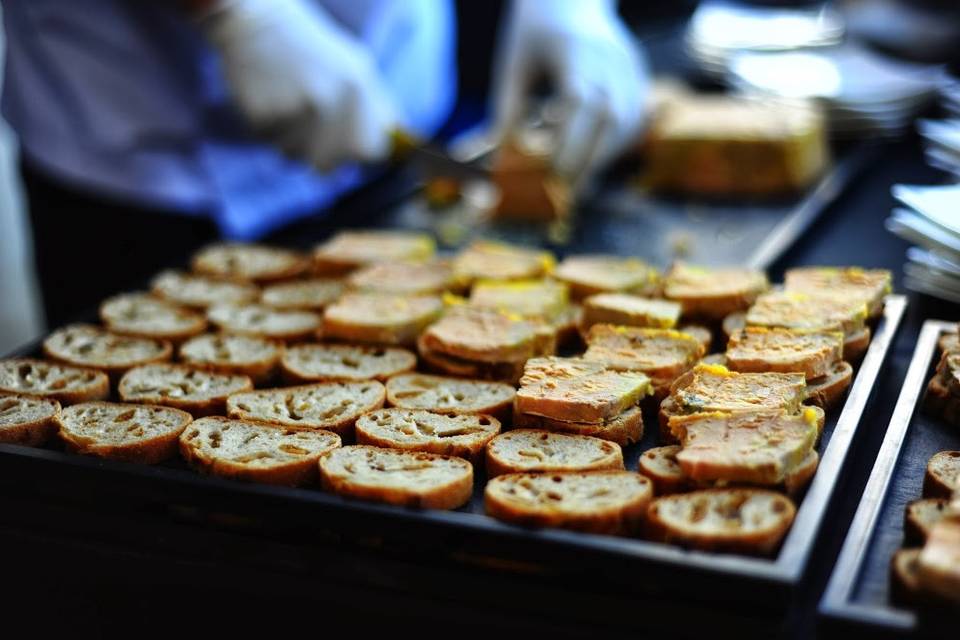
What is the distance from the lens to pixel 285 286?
3318 millimetres

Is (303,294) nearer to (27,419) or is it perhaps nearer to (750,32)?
(27,419)

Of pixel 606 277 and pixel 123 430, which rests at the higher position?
pixel 606 277

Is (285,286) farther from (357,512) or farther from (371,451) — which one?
(357,512)

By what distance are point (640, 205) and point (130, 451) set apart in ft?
8.72

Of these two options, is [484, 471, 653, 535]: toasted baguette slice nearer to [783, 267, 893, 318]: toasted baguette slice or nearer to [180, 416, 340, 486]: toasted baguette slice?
[180, 416, 340, 486]: toasted baguette slice

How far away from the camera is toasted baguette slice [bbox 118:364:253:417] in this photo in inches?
99.3

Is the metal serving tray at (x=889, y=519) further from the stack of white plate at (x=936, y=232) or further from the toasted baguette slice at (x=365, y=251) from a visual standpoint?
the toasted baguette slice at (x=365, y=251)

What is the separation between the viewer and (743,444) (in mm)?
2049

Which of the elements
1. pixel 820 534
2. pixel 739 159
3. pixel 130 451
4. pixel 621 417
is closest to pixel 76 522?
pixel 130 451

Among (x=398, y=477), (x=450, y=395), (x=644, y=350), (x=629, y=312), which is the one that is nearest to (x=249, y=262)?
(x=450, y=395)

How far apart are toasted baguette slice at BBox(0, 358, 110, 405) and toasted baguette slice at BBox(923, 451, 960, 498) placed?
1900 millimetres

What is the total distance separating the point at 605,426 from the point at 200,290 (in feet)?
5.15

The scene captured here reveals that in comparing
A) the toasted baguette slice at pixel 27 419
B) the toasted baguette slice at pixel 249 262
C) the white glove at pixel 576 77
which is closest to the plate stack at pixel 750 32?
the white glove at pixel 576 77

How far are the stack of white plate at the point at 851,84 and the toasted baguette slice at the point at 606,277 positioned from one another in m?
2.22
